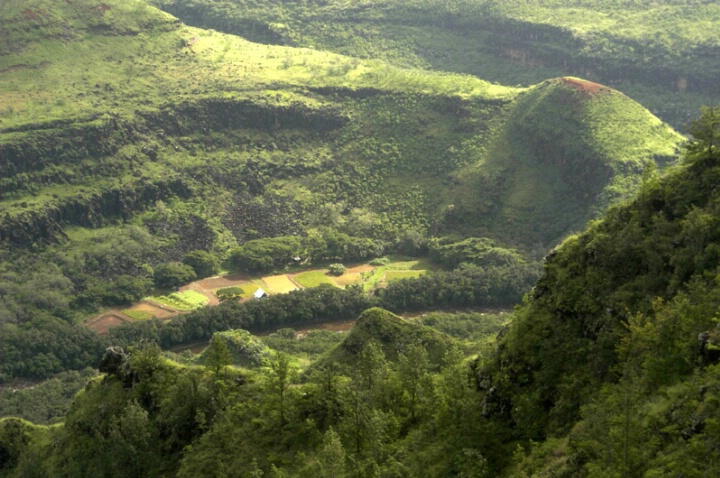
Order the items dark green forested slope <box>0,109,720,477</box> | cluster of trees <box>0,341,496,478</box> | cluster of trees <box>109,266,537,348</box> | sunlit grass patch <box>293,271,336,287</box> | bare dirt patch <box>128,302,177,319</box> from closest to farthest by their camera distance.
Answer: dark green forested slope <box>0,109,720,477</box> → cluster of trees <box>0,341,496,478</box> → cluster of trees <box>109,266,537,348</box> → bare dirt patch <box>128,302,177,319</box> → sunlit grass patch <box>293,271,336,287</box>

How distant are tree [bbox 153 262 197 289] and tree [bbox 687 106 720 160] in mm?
136818

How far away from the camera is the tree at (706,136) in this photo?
68375mm

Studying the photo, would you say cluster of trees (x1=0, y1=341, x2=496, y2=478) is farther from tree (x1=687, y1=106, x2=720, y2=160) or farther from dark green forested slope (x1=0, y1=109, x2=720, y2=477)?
tree (x1=687, y1=106, x2=720, y2=160)

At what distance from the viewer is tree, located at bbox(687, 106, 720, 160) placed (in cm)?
6838

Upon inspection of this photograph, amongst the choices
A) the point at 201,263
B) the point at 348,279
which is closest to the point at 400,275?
the point at 348,279

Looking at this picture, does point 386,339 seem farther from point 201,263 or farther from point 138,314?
point 201,263

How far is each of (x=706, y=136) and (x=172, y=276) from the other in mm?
138002

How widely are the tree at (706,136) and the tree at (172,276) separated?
5387 inches

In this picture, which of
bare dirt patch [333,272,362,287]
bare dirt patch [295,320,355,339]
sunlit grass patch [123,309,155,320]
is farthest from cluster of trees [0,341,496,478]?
bare dirt patch [333,272,362,287]

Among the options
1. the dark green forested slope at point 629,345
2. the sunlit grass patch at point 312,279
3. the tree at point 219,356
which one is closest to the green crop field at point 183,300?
the sunlit grass patch at point 312,279

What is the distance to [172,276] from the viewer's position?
188 m

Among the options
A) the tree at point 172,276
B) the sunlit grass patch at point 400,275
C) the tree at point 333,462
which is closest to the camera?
the tree at point 333,462

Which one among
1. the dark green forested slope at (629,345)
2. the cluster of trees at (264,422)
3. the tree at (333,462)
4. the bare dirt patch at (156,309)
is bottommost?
the bare dirt patch at (156,309)

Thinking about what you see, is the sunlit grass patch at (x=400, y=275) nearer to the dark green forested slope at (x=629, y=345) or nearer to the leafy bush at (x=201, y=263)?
the leafy bush at (x=201, y=263)
